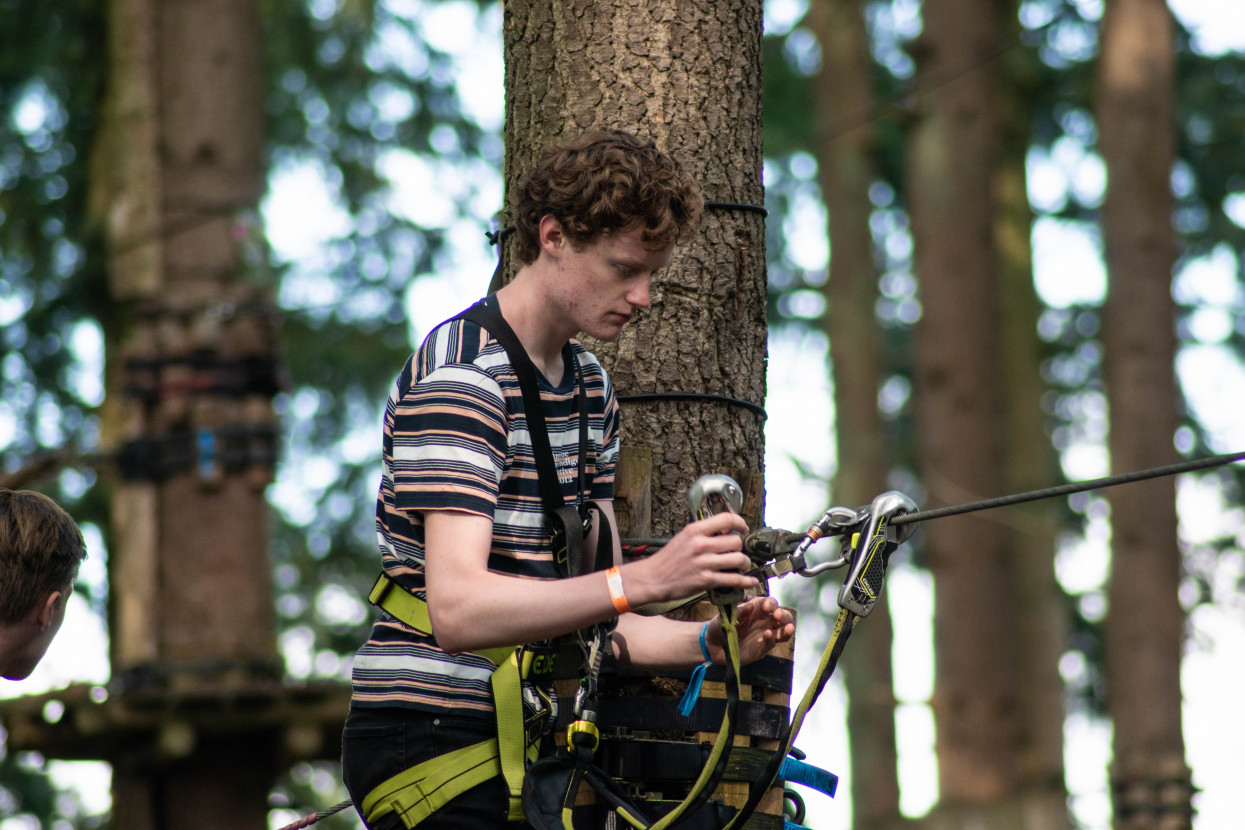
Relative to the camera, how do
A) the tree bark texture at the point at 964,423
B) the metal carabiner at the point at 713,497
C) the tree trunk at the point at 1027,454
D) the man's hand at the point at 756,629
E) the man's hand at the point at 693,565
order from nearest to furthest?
the man's hand at the point at 693,565, the metal carabiner at the point at 713,497, the man's hand at the point at 756,629, the tree bark texture at the point at 964,423, the tree trunk at the point at 1027,454

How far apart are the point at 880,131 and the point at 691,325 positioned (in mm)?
10399

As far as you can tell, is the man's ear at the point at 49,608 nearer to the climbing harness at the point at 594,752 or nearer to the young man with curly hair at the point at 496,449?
the young man with curly hair at the point at 496,449

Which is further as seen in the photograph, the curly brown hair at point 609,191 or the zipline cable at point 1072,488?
the curly brown hair at point 609,191

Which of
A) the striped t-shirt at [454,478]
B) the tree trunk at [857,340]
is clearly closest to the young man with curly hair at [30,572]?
the striped t-shirt at [454,478]

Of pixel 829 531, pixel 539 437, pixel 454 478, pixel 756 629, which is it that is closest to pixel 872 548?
pixel 829 531

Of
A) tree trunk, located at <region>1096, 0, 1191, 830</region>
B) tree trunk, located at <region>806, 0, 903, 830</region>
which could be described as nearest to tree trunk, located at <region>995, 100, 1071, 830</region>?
tree trunk, located at <region>806, 0, 903, 830</region>

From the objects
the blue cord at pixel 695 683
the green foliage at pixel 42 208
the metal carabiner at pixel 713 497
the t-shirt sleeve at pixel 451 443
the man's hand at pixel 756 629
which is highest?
the green foliage at pixel 42 208

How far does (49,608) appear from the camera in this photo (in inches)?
102

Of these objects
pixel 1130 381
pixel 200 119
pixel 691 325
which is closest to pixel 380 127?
pixel 200 119

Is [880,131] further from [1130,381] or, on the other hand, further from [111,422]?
[111,422]

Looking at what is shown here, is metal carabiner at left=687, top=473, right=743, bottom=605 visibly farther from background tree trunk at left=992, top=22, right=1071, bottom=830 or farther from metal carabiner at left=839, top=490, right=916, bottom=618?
background tree trunk at left=992, top=22, right=1071, bottom=830

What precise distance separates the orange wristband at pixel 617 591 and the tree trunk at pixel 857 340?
30.1 ft

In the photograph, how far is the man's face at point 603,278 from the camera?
2.38 meters

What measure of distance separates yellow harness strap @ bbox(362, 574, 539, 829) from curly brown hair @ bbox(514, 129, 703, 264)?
65 centimetres
